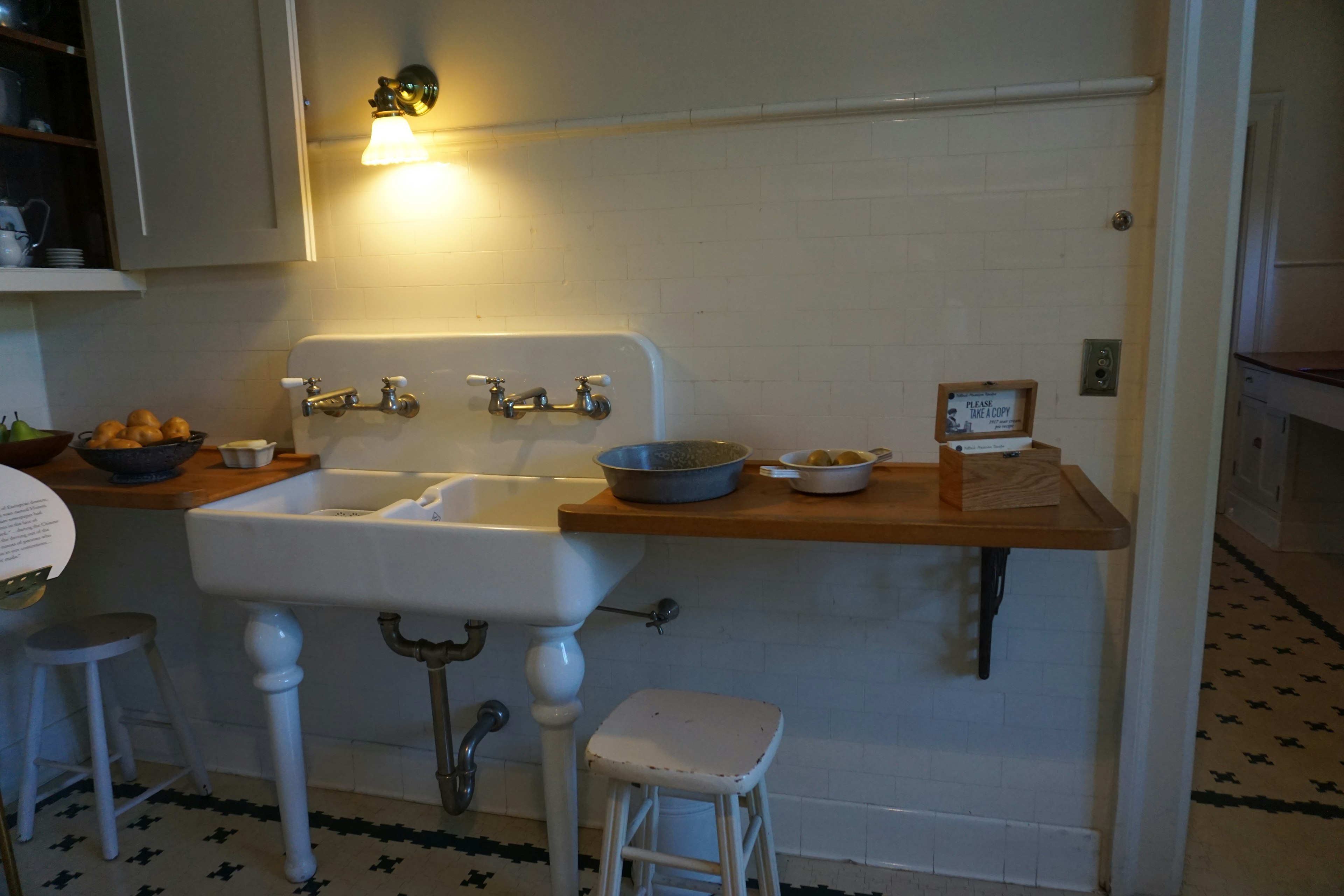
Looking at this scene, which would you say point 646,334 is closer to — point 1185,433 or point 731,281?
point 731,281

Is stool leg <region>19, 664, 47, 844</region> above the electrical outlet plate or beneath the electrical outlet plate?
beneath

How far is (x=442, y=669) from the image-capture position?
2168 mm

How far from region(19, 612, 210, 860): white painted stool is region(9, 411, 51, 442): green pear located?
495mm

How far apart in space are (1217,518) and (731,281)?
164 inches

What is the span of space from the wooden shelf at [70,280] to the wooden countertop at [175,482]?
45cm

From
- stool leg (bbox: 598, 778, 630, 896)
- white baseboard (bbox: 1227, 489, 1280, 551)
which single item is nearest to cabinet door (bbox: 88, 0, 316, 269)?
stool leg (bbox: 598, 778, 630, 896)

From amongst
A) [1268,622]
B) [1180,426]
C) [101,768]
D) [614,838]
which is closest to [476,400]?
[614,838]

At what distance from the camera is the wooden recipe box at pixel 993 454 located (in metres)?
1.54

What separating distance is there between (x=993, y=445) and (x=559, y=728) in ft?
3.34

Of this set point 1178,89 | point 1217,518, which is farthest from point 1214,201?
point 1217,518

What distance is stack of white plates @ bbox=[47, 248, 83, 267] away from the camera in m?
2.26

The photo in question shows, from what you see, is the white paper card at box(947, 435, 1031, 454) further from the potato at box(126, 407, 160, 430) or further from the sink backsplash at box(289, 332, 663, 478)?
the potato at box(126, 407, 160, 430)

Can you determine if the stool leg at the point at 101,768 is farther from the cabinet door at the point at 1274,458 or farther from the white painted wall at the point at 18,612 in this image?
the cabinet door at the point at 1274,458

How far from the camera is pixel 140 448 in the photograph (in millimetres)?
1980
